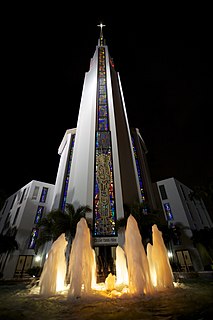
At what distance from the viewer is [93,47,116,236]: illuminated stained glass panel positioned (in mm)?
17234

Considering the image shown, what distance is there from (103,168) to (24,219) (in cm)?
1544

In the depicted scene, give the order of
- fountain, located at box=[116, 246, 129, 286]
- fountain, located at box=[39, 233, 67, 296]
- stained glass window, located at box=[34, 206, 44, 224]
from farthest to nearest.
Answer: stained glass window, located at box=[34, 206, 44, 224] → fountain, located at box=[116, 246, 129, 286] → fountain, located at box=[39, 233, 67, 296]

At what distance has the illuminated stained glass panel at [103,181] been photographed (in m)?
17.2

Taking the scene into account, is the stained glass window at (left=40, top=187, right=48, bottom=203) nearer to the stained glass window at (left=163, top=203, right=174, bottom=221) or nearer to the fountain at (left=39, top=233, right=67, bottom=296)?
the fountain at (left=39, top=233, right=67, bottom=296)

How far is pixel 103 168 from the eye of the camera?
21.4m

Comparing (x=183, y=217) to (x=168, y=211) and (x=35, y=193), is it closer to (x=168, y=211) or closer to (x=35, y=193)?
(x=168, y=211)

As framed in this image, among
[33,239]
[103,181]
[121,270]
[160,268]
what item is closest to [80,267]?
[160,268]

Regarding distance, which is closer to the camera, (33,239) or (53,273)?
(53,273)

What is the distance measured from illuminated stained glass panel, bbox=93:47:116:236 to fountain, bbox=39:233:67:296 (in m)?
7.61

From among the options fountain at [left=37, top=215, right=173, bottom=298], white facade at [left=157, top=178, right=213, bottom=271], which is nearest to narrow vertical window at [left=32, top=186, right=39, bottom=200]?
fountain at [left=37, top=215, right=173, bottom=298]

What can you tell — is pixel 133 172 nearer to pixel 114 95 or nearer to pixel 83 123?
pixel 83 123

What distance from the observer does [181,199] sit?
1070 inches

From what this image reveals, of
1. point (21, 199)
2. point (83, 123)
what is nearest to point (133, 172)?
point (83, 123)

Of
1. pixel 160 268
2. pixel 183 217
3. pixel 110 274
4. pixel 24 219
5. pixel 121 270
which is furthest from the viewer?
pixel 24 219
